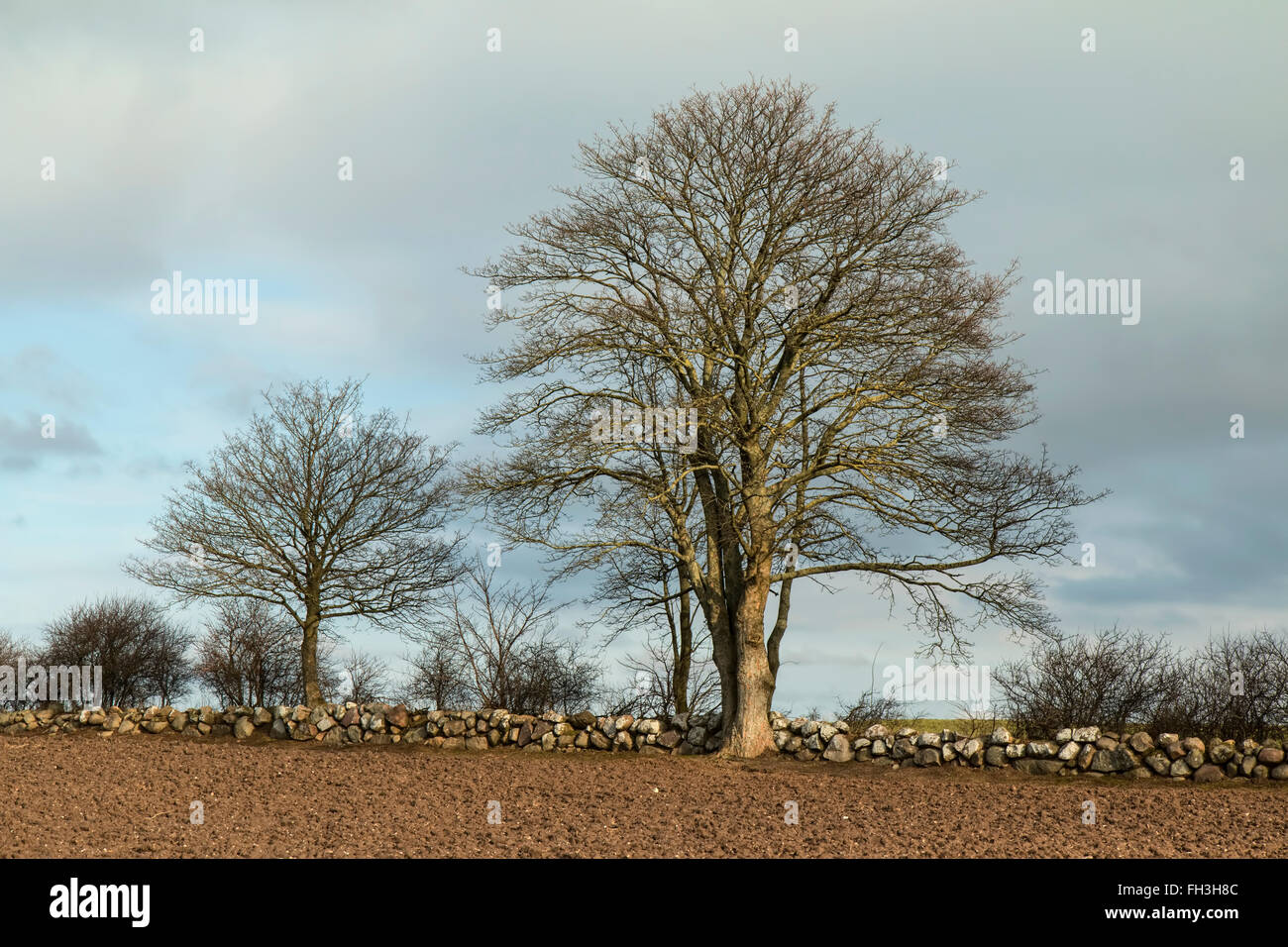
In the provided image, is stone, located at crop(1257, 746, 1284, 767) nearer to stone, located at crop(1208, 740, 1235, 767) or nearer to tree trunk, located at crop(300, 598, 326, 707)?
stone, located at crop(1208, 740, 1235, 767)

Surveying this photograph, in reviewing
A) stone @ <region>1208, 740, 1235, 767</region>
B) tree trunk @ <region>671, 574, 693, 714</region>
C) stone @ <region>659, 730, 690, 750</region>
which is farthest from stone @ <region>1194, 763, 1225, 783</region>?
tree trunk @ <region>671, 574, 693, 714</region>

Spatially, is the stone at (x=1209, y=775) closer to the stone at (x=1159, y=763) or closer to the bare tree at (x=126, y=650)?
the stone at (x=1159, y=763)

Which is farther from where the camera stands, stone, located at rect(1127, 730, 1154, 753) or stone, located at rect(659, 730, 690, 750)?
stone, located at rect(659, 730, 690, 750)

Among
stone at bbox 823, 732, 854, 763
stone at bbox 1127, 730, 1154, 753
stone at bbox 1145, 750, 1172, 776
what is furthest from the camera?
stone at bbox 823, 732, 854, 763

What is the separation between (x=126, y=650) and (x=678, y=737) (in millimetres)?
16281

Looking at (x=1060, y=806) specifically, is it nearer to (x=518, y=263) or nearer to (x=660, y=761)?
(x=660, y=761)

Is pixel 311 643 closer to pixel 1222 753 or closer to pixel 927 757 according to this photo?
pixel 927 757

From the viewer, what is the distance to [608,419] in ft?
55.7

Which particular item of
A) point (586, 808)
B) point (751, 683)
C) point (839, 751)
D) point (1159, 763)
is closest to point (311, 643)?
point (751, 683)

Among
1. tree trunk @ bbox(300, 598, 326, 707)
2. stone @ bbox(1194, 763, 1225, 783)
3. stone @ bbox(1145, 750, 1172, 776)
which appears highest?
tree trunk @ bbox(300, 598, 326, 707)

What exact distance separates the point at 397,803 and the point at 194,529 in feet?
38.2

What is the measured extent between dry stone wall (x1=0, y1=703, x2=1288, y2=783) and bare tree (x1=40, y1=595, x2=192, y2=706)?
5.08 metres

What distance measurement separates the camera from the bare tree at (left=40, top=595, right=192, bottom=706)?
86.6 feet
